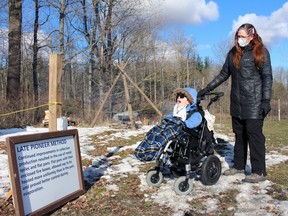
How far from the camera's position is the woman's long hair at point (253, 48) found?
451 cm

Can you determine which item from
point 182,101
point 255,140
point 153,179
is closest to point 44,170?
point 153,179

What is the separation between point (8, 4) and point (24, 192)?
1650 cm

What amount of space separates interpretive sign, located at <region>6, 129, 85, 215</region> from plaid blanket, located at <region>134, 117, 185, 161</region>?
2.80 ft

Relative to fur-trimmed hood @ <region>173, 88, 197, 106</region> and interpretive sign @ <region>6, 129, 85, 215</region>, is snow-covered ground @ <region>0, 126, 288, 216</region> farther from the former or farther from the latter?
fur-trimmed hood @ <region>173, 88, 197, 106</region>

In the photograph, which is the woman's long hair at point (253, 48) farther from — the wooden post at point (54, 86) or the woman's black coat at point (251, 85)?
the wooden post at point (54, 86)

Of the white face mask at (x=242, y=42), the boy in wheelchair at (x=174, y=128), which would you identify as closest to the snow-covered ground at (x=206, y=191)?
the boy in wheelchair at (x=174, y=128)

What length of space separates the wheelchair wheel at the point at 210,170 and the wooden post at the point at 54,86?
2.04m

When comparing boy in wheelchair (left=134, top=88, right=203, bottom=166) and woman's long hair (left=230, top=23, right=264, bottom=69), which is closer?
boy in wheelchair (left=134, top=88, right=203, bottom=166)

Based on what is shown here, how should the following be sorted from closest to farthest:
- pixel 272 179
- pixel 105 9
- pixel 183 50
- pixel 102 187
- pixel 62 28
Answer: pixel 102 187, pixel 272 179, pixel 62 28, pixel 105 9, pixel 183 50

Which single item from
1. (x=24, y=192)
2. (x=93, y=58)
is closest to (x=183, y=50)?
(x=93, y=58)

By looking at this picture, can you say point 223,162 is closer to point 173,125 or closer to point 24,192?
point 173,125

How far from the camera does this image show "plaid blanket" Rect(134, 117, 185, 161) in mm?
4051

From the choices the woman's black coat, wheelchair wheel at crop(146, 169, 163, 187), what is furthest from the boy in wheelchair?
the woman's black coat

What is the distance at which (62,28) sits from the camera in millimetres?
20109
